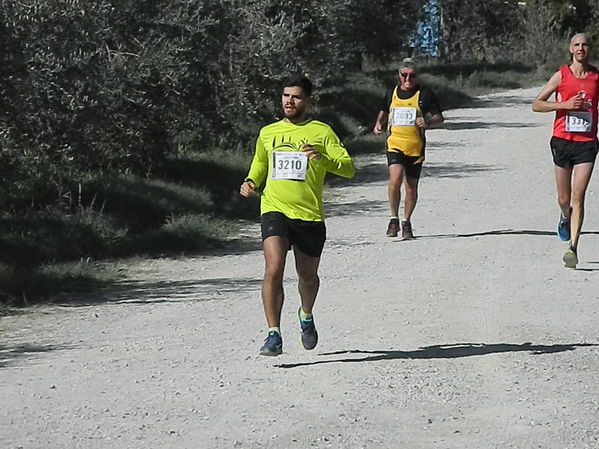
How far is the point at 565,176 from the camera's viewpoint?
515 inches

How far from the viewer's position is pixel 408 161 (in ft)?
50.4

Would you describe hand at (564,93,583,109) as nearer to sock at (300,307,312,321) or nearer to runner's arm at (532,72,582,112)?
runner's arm at (532,72,582,112)

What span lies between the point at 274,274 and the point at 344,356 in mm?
818

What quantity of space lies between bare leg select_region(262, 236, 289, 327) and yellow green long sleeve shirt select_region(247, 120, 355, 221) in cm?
21

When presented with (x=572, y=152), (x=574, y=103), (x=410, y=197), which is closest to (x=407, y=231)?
(x=410, y=197)

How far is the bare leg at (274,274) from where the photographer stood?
8683mm

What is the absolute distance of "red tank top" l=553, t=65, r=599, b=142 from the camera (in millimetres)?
12711

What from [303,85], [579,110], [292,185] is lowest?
[579,110]

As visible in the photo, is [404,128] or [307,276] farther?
[404,128]

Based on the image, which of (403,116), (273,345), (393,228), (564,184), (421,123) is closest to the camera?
(273,345)

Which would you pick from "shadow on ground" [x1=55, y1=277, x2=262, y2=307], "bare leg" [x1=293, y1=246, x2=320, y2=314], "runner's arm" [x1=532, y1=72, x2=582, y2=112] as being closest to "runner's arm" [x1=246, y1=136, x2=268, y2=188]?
"bare leg" [x1=293, y1=246, x2=320, y2=314]

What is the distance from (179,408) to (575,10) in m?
67.5

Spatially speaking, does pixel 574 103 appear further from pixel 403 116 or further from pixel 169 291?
pixel 169 291

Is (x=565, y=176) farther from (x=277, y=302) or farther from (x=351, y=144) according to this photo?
(x=351, y=144)
